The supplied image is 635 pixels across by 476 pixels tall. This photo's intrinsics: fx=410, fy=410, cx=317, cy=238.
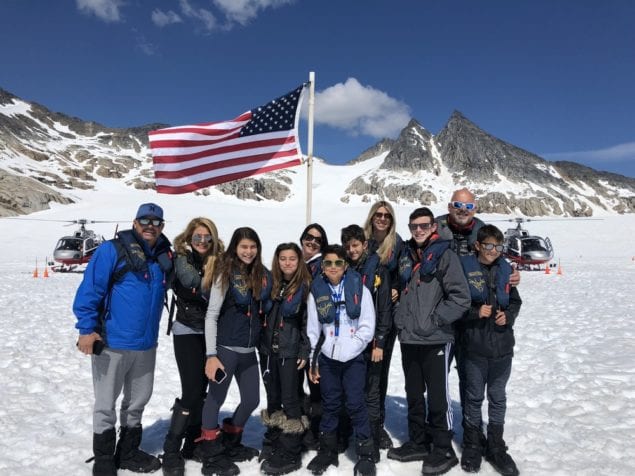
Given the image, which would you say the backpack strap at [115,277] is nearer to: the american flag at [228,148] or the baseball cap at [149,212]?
the baseball cap at [149,212]

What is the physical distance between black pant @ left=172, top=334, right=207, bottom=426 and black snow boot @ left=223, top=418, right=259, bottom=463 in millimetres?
524

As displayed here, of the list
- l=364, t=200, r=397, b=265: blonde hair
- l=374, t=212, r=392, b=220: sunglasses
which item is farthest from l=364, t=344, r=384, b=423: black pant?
l=374, t=212, r=392, b=220: sunglasses

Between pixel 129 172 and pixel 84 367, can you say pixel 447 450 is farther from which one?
pixel 129 172

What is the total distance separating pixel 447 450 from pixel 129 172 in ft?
449

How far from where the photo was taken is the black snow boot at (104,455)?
159 inches

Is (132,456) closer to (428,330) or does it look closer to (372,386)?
(372,386)

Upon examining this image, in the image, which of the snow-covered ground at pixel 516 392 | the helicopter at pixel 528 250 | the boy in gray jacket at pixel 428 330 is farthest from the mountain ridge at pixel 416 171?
the boy in gray jacket at pixel 428 330

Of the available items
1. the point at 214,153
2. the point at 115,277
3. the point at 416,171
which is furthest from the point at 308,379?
the point at 416,171

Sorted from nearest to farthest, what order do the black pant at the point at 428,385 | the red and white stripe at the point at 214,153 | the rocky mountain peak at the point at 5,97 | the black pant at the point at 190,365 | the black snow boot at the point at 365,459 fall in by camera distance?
the black snow boot at the point at 365,459 → the black pant at the point at 190,365 → the black pant at the point at 428,385 → the red and white stripe at the point at 214,153 → the rocky mountain peak at the point at 5,97

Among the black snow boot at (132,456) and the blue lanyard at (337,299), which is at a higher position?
the blue lanyard at (337,299)

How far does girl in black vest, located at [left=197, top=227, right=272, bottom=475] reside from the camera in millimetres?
4168

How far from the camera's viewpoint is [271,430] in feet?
15.3

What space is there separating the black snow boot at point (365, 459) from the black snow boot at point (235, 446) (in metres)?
1.17

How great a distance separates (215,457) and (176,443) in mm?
427
